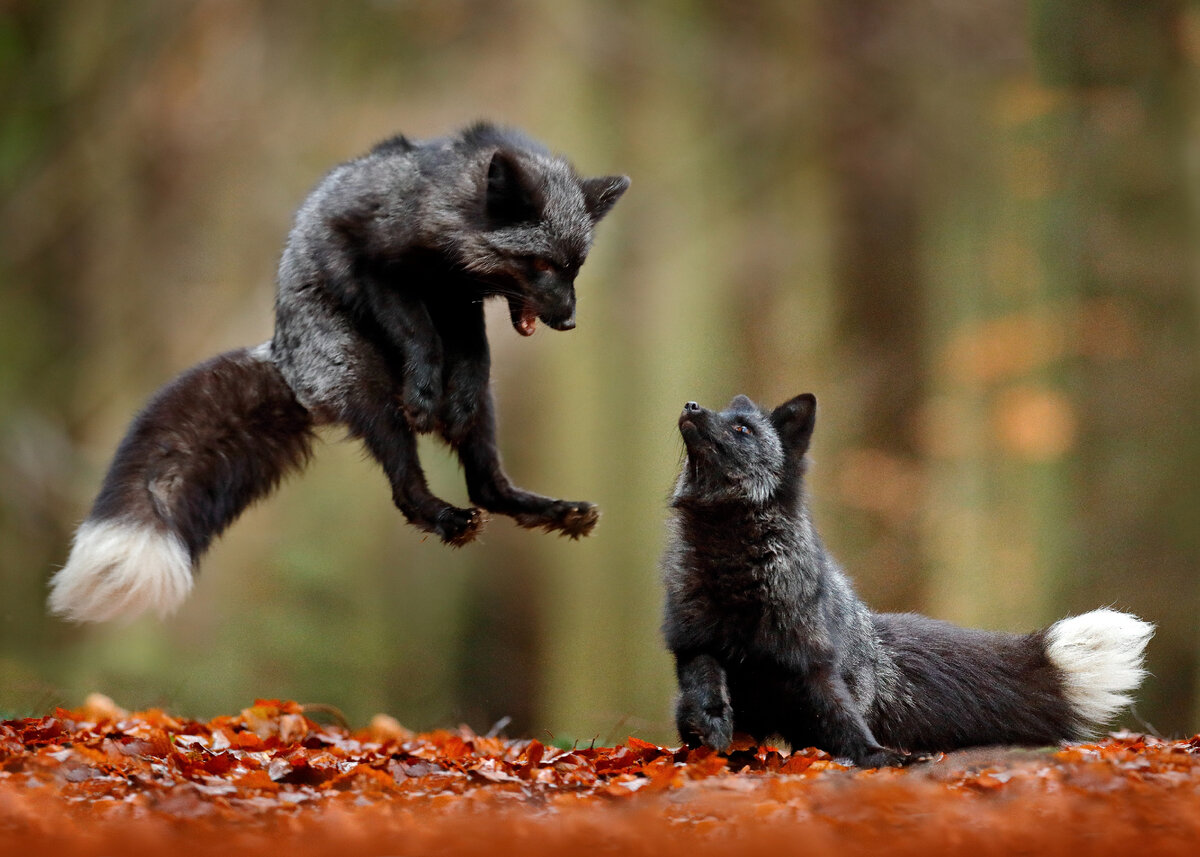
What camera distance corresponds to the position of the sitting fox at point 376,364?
5199mm

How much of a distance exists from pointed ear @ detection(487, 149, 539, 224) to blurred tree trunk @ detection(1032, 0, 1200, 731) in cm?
642

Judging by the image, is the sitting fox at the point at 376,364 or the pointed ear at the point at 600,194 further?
the pointed ear at the point at 600,194

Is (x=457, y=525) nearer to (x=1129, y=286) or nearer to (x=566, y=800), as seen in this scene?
(x=566, y=800)

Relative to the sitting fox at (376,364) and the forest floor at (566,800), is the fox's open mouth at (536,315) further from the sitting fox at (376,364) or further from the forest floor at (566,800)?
the forest floor at (566,800)

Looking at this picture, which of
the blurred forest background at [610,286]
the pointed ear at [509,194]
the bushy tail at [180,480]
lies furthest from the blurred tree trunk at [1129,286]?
the bushy tail at [180,480]

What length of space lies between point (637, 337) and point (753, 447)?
5817 mm

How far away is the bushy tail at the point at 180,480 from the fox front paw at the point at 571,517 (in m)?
1.30

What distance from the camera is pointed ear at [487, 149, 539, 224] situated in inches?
207

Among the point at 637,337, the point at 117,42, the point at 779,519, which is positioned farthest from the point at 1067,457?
the point at 117,42

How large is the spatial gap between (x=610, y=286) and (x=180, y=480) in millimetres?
6143

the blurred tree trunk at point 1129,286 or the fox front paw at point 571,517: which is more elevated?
the blurred tree trunk at point 1129,286

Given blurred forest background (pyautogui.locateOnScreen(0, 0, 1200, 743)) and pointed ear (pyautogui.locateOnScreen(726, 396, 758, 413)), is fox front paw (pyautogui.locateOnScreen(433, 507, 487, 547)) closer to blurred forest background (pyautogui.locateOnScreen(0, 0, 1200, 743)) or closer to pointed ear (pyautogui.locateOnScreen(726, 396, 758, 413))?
pointed ear (pyautogui.locateOnScreen(726, 396, 758, 413))

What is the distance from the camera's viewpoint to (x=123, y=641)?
10805mm

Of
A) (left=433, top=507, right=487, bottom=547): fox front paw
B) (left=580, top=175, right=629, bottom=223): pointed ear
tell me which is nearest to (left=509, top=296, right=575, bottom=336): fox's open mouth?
(left=580, top=175, right=629, bottom=223): pointed ear
